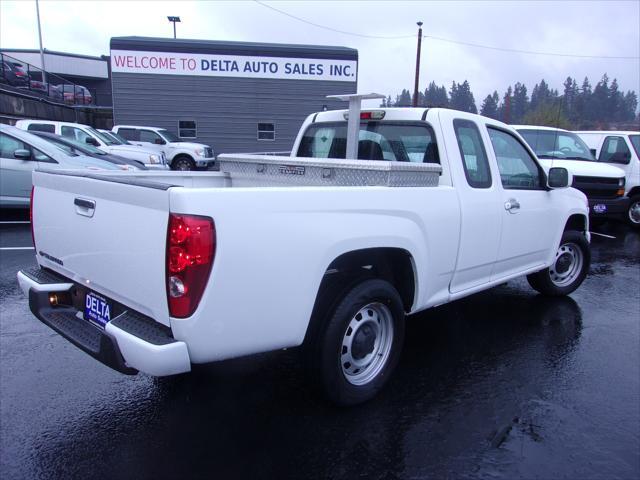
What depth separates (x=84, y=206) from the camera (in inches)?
115

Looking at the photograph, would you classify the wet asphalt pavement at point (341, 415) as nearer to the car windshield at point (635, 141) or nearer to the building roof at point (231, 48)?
the car windshield at point (635, 141)

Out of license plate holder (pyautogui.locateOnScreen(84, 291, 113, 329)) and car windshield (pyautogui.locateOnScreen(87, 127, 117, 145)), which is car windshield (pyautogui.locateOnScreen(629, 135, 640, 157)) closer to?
license plate holder (pyautogui.locateOnScreen(84, 291, 113, 329))

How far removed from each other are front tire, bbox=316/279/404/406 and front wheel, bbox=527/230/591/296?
2.78 meters

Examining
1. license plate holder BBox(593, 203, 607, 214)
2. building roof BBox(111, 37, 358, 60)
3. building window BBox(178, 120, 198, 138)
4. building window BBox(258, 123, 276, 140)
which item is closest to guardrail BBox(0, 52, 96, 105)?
building roof BBox(111, 37, 358, 60)

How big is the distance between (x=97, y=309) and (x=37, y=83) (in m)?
34.1

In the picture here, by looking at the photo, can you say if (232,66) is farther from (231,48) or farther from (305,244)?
(305,244)

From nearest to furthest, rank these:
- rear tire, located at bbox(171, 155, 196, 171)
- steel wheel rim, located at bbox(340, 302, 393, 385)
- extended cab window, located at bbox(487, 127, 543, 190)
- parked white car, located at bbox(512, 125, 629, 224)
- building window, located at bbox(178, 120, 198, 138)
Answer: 1. steel wheel rim, located at bbox(340, 302, 393, 385)
2. extended cab window, located at bbox(487, 127, 543, 190)
3. parked white car, located at bbox(512, 125, 629, 224)
4. rear tire, located at bbox(171, 155, 196, 171)
5. building window, located at bbox(178, 120, 198, 138)

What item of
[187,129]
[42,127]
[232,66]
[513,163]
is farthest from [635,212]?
[187,129]

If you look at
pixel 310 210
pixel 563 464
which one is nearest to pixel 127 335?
pixel 310 210

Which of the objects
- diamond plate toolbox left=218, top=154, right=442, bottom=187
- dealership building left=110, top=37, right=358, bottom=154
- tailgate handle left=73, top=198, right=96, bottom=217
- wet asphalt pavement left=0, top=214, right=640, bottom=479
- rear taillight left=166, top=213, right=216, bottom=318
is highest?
dealership building left=110, top=37, right=358, bottom=154

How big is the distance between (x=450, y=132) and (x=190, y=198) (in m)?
2.37

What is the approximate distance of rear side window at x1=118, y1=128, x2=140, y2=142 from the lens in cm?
2020

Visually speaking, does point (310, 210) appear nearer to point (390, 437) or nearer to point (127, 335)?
point (127, 335)

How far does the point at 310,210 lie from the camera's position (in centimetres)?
275
